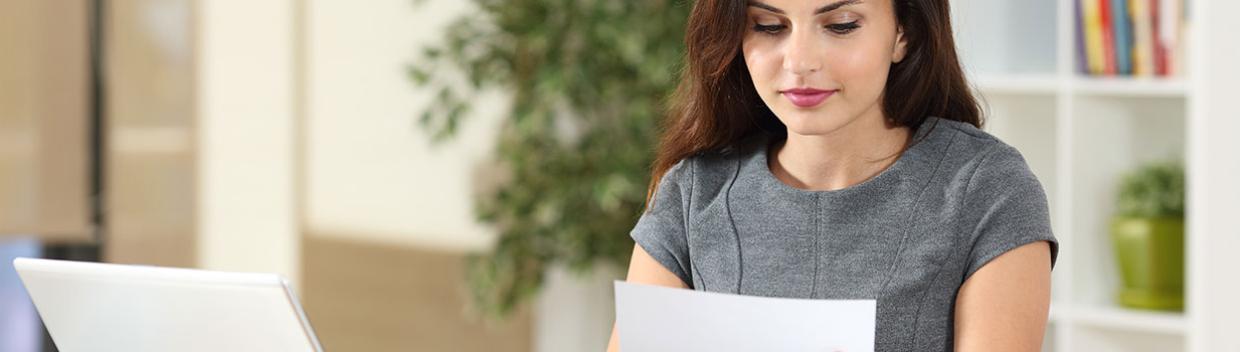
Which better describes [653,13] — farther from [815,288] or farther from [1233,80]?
[815,288]

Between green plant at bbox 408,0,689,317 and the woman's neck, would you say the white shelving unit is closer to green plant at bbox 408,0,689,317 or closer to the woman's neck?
green plant at bbox 408,0,689,317

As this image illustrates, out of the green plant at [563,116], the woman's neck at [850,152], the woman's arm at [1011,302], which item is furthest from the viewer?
the green plant at [563,116]

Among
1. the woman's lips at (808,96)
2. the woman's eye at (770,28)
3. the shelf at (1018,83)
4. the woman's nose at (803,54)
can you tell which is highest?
the woman's eye at (770,28)

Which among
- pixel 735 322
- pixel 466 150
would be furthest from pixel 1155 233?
pixel 735 322

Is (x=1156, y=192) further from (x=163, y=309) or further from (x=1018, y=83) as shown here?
(x=163, y=309)

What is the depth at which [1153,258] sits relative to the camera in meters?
2.96

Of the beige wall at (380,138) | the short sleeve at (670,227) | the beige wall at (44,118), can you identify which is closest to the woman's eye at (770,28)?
the short sleeve at (670,227)

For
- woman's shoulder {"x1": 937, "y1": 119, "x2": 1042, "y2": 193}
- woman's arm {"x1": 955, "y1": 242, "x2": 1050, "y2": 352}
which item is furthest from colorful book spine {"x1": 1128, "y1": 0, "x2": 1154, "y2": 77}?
woman's arm {"x1": 955, "y1": 242, "x2": 1050, "y2": 352}

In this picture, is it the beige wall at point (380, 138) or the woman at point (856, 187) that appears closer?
the woman at point (856, 187)

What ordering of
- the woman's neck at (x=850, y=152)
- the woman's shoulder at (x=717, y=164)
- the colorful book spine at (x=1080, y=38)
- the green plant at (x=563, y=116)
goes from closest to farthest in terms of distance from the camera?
the woman's neck at (x=850, y=152) < the woman's shoulder at (x=717, y=164) < the colorful book spine at (x=1080, y=38) < the green plant at (x=563, y=116)

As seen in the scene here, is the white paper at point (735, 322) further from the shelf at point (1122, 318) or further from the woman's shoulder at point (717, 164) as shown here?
the shelf at point (1122, 318)

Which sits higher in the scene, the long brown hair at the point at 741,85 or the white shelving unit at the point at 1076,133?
the long brown hair at the point at 741,85

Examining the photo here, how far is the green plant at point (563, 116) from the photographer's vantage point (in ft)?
10.4

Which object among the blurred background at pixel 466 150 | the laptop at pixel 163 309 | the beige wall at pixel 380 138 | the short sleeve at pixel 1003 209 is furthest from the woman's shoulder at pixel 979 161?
the beige wall at pixel 380 138
